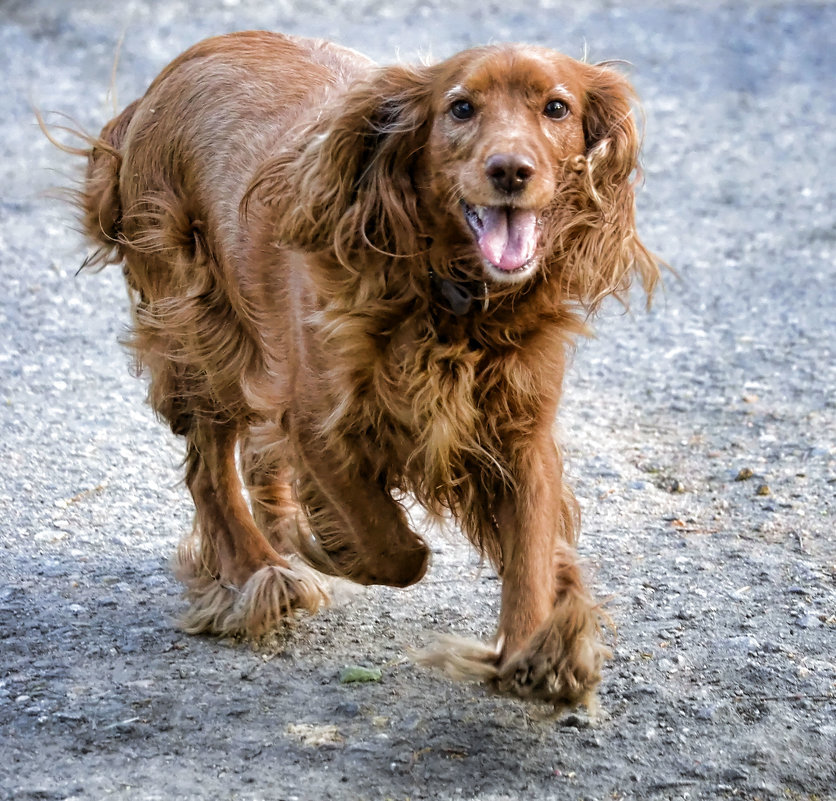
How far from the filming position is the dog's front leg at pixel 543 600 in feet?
9.20

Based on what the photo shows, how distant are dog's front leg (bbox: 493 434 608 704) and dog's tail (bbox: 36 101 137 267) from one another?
5.23ft

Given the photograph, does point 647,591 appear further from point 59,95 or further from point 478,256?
point 59,95

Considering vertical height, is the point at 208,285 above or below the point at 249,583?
above

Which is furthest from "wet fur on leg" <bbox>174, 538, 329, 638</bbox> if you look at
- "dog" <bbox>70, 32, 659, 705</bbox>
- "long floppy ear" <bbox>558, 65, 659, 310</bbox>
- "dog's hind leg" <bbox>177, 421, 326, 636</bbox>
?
"long floppy ear" <bbox>558, 65, 659, 310</bbox>

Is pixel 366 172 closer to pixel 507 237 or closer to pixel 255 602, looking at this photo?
pixel 507 237

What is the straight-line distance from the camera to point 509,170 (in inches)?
109

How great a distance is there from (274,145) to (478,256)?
86cm

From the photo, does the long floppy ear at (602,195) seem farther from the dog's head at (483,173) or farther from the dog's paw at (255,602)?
the dog's paw at (255,602)

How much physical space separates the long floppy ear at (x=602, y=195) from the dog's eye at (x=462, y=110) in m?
0.27

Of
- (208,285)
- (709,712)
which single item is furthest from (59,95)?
(709,712)

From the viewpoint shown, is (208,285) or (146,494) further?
(146,494)

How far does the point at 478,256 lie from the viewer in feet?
9.70

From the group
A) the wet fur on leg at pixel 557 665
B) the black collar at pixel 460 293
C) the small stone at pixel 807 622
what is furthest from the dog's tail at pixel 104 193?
the small stone at pixel 807 622

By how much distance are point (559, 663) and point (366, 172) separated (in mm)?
1185
